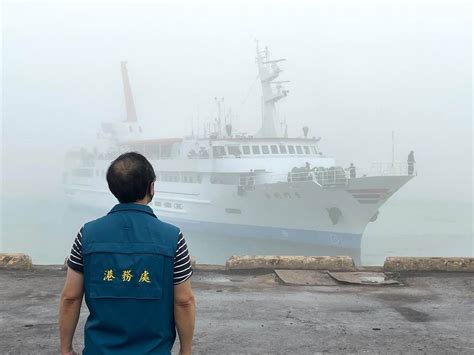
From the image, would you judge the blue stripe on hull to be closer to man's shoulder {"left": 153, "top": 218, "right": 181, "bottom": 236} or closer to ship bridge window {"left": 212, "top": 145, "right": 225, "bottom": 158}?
ship bridge window {"left": 212, "top": 145, "right": 225, "bottom": 158}

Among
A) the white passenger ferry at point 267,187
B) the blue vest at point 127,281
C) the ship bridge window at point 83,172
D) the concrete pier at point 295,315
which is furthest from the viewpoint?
the ship bridge window at point 83,172

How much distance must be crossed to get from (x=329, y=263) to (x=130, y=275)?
5.70 metres

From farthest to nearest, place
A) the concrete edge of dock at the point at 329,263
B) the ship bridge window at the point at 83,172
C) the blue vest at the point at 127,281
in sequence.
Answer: the ship bridge window at the point at 83,172
the concrete edge of dock at the point at 329,263
the blue vest at the point at 127,281

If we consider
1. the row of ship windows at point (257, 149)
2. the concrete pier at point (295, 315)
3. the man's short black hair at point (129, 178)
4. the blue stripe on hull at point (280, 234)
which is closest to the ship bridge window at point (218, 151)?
the row of ship windows at point (257, 149)

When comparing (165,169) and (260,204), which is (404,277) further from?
(165,169)

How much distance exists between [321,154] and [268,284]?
30997mm

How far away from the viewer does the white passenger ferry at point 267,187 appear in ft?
100

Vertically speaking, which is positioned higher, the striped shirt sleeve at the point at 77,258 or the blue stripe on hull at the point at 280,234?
the striped shirt sleeve at the point at 77,258

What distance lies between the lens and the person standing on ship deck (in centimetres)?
176

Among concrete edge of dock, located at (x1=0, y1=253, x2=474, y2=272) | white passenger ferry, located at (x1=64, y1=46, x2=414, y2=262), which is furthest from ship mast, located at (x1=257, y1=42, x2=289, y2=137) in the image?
concrete edge of dock, located at (x1=0, y1=253, x2=474, y2=272)

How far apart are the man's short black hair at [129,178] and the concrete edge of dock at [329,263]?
5248 millimetres

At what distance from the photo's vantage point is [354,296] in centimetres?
561

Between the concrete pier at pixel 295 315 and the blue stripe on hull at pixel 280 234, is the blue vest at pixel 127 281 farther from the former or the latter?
the blue stripe on hull at pixel 280 234

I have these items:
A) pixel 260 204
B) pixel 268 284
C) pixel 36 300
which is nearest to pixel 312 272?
pixel 268 284
